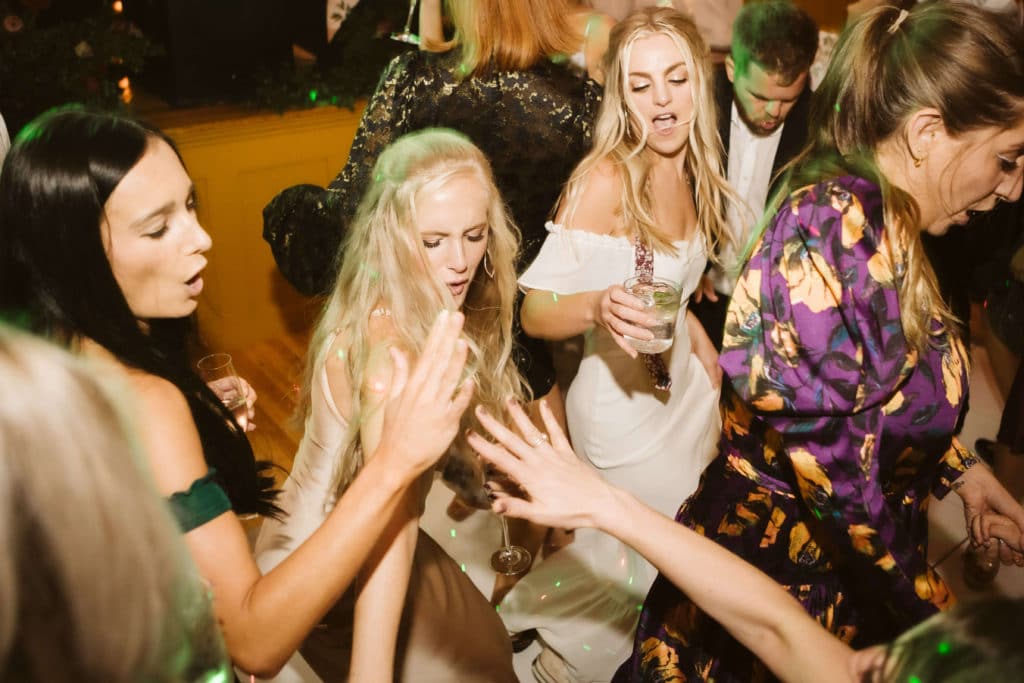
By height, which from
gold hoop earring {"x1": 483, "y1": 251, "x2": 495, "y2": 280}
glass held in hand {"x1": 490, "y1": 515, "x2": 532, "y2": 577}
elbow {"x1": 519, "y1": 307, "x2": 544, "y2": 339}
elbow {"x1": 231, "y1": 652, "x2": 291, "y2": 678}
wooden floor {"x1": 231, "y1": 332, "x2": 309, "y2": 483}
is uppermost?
gold hoop earring {"x1": 483, "y1": 251, "x2": 495, "y2": 280}

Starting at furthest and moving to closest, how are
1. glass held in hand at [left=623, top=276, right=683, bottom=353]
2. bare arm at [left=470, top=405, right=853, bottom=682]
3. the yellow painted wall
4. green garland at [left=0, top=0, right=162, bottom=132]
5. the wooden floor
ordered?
the yellow painted wall → the wooden floor → green garland at [left=0, top=0, right=162, bottom=132] → glass held in hand at [left=623, top=276, right=683, bottom=353] → bare arm at [left=470, top=405, right=853, bottom=682]

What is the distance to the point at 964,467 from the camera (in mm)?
1704

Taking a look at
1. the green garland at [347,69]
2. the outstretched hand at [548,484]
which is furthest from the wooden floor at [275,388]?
the outstretched hand at [548,484]

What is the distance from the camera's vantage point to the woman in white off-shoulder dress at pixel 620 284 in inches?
85.2

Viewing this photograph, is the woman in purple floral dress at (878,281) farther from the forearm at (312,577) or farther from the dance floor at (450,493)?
the dance floor at (450,493)

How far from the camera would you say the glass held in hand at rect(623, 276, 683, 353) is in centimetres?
176

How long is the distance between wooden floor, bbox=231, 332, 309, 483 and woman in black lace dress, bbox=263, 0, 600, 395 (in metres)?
1.16

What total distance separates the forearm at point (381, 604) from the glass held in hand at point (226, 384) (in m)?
0.46

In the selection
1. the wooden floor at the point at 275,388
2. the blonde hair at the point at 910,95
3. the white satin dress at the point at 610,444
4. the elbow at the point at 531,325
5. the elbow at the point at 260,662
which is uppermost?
the blonde hair at the point at 910,95

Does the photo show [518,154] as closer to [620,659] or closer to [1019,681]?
[620,659]

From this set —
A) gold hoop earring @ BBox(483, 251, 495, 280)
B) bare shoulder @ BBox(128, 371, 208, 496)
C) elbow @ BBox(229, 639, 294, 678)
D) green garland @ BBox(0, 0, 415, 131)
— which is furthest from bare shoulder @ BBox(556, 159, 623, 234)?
green garland @ BBox(0, 0, 415, 131)

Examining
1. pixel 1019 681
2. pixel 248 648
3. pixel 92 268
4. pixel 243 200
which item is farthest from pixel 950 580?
pixel 243 200

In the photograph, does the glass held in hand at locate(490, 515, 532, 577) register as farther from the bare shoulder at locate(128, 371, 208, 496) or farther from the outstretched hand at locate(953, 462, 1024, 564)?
the bare shoulder at locate(128, 371, 208, 496)

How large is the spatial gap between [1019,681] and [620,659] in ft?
5.02
